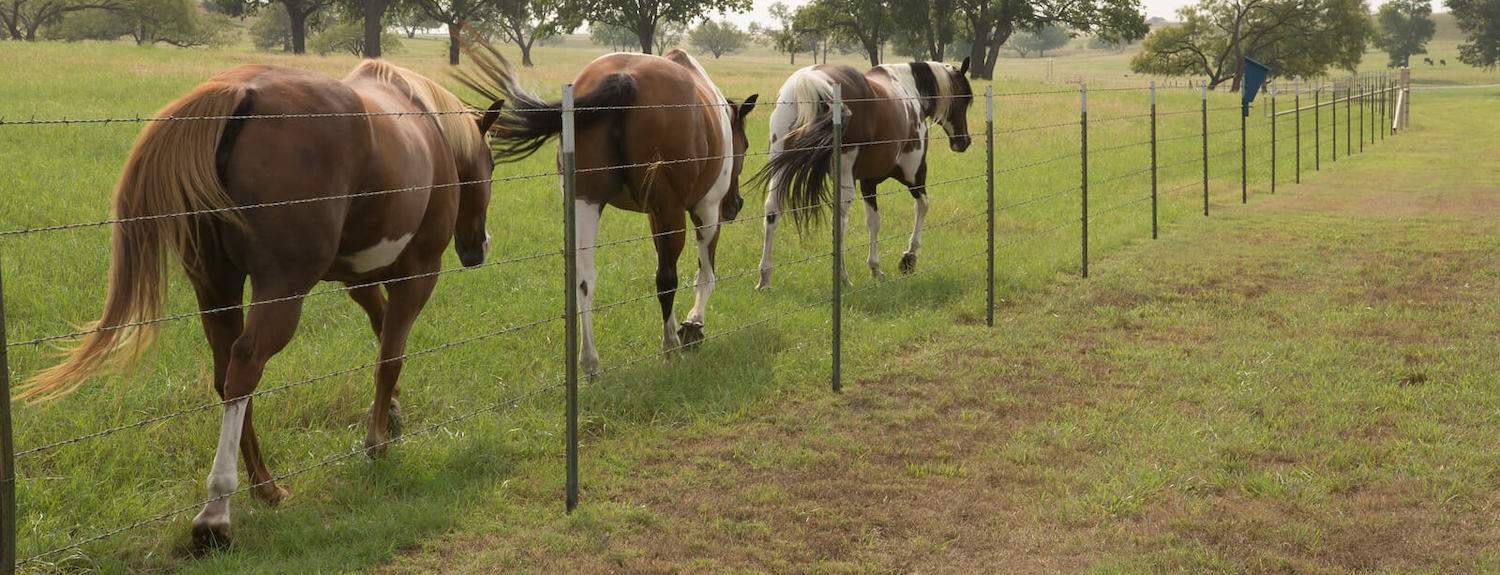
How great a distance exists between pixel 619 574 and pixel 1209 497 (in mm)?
2282

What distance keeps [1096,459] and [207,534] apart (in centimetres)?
343

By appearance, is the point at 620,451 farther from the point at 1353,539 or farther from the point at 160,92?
the point at 160,92

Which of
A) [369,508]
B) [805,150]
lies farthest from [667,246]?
[369,508]

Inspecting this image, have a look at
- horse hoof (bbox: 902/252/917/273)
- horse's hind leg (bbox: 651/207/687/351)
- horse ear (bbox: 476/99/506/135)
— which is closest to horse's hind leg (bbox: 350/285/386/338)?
horse ear (bbox: 476/99/506/135)

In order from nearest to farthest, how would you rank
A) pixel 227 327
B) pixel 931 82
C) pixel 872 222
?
pixel 227 327 → pixel 872 222 → pixel 931 82

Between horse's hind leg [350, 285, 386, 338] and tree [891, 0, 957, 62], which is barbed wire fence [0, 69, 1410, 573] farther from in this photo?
tree [891, 0, 957, 62]

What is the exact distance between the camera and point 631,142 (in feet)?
20.5

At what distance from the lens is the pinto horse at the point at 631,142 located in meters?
6.16

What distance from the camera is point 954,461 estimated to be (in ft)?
16.7

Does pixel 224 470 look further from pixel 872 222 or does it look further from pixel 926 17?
pixel 926 17

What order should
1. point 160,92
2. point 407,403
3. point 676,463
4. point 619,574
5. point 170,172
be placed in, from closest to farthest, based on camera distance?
point 170,172
point 619,574
point 676,463
point 407,403
point 160,92

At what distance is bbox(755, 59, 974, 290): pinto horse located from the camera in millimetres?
8562

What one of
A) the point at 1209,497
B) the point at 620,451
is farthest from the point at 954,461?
the point at 620,451

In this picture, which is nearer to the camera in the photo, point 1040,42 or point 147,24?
Result: point 147,24
